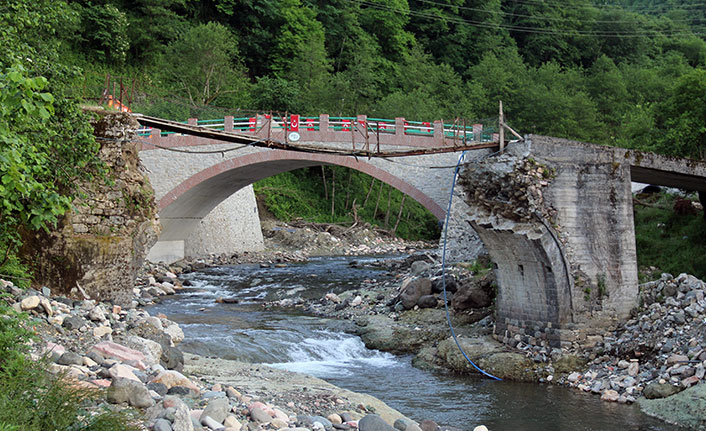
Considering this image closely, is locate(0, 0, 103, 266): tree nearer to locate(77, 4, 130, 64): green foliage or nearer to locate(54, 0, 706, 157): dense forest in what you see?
locate(54, 0, 706, 157): dense forest

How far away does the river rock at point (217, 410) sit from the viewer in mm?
5586

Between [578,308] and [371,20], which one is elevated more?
[371,20]

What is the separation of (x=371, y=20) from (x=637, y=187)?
3286 cm

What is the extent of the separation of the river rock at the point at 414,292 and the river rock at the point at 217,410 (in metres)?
8.95

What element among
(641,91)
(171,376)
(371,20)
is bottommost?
(171,376)

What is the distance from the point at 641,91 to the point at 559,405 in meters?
34.0

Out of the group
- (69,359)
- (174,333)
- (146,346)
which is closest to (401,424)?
(146,346)

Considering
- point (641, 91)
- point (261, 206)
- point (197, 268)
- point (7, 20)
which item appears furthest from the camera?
point (641, 91)

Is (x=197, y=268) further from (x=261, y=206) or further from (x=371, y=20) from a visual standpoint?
(x=371, y=20)

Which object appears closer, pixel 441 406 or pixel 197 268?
pixel 441 406

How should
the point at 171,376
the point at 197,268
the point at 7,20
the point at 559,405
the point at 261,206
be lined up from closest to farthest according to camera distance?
the point at 171,376
the point at 7,20
the point at 559,405
the point at 197,268
the point at 261,206

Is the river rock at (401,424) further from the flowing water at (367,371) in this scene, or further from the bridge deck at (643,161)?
the bridge deck at (643,161)

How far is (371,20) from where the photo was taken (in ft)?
159

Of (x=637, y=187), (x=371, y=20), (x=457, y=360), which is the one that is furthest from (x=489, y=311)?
(x=371, y=20)
